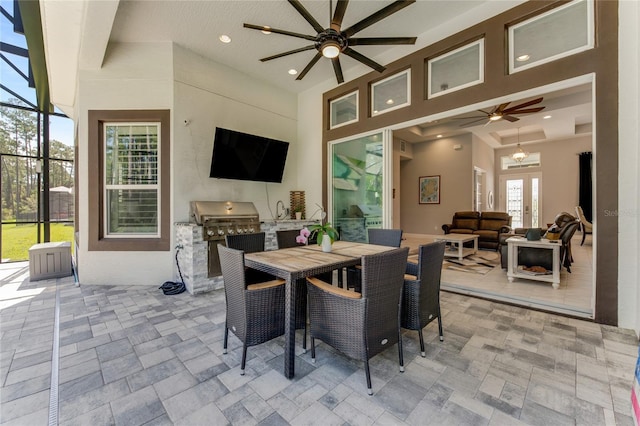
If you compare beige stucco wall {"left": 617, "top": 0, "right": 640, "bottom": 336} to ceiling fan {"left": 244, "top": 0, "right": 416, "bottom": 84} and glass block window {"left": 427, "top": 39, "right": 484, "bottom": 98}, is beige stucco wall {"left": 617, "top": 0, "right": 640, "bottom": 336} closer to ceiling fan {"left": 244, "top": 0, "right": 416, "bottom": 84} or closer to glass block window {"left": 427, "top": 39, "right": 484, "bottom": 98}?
glass block window {"left": 427, "top": 39, "right": 484, "bottom": 98}

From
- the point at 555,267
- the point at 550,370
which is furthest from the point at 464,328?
the point at 555,267

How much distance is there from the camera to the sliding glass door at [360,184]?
4516 millimetres

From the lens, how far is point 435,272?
2289mm

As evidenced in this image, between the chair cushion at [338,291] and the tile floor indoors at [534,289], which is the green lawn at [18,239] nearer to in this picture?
the chair cushion at [338,291]

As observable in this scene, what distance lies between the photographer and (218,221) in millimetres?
4031

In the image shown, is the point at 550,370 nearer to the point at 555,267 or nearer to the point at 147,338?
the point at 555,267

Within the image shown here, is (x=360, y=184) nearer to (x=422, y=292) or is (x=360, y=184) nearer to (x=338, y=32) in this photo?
(x=338, y=32)

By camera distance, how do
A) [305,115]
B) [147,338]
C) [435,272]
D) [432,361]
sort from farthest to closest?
[305,115] → [147,338] → [435,272] → [432,361]

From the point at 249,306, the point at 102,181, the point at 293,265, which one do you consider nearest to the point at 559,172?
the point at 293,265

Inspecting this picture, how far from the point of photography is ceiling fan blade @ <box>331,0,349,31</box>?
2.42 meters

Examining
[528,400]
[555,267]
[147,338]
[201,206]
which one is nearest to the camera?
[528,400]

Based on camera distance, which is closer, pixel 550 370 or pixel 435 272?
pixel 550 370

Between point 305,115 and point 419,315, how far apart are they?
4.87 meters

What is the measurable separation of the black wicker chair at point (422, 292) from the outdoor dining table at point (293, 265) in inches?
19.7
